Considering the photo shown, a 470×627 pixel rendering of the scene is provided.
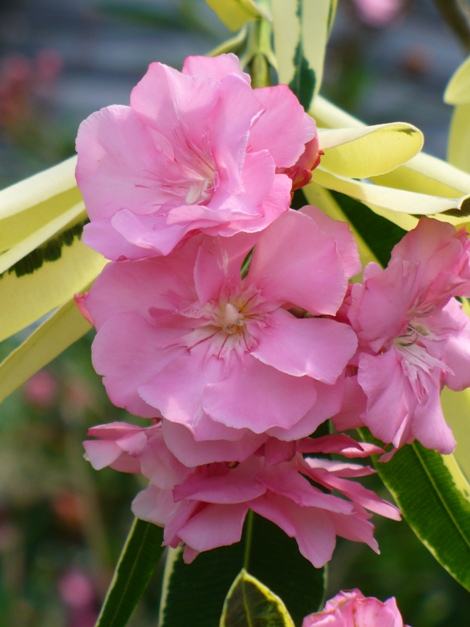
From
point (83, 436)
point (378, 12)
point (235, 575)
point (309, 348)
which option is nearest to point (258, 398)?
point (309, 348)

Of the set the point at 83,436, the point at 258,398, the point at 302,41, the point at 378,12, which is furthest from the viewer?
the point at 378,12

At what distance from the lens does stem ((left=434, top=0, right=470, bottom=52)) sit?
1188 mm

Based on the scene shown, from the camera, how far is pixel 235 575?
85 cm

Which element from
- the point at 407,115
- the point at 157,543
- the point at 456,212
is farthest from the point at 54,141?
the point at 456,212

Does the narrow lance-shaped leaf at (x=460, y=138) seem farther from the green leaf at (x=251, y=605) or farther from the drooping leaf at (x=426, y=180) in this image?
the green leaf at (x=251, y=605)

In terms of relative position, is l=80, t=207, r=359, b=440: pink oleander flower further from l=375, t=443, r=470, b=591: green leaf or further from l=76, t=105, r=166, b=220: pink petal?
l=375, t=443, r=470, b=591: green leaf

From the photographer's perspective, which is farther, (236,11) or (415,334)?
(236,11)

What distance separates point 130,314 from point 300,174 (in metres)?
0.13

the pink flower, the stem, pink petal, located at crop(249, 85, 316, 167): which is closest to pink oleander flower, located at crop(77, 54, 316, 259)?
pink petal, located at crop(249, 85, 316, 167)

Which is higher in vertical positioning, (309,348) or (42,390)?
(309,348)

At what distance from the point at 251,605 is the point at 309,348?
145 mm

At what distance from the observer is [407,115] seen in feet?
10.2

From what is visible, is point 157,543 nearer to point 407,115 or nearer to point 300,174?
point 300,174

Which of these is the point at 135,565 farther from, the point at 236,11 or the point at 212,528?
the point at 236,11
